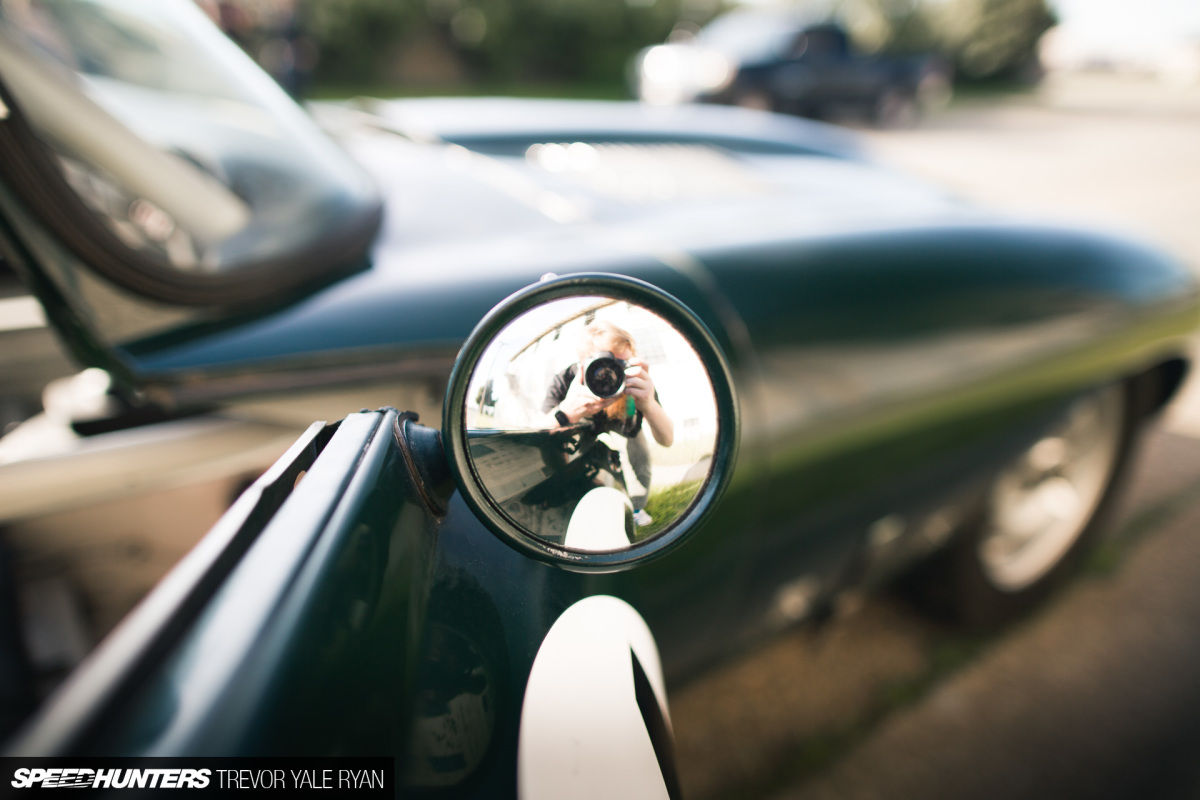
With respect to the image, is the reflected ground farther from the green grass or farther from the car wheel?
the green grass

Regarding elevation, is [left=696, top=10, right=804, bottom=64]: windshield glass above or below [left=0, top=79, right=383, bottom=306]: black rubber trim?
above

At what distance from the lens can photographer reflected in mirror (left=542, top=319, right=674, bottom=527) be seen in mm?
733

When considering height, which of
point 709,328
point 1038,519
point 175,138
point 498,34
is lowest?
point 709,328

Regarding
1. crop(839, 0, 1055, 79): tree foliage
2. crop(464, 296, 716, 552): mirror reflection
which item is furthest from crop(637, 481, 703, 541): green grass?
crop(839, 0, 1055, 79): tree foliage

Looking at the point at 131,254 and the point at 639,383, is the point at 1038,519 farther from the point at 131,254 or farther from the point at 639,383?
the point at 131,254

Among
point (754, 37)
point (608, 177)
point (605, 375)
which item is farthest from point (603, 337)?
point (754, 37)

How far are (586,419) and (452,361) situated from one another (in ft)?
2.00

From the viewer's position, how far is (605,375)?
0.74m

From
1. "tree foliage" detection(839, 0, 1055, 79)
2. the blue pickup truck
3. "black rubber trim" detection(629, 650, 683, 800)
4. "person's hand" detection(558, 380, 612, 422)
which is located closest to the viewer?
"person's hand" detection(558, 380, 612, 422)

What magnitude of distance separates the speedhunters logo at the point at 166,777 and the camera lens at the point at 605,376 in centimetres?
40

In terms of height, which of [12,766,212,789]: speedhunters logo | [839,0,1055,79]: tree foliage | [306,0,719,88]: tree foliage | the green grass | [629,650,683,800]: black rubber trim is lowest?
[12,766,212,789]: speedhunters logo

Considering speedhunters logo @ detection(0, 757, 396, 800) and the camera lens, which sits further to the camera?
the camera lens

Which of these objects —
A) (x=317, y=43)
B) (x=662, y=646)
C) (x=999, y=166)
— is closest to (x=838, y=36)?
(x=999, y=166)

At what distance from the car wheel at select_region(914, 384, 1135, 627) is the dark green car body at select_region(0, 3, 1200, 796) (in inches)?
6.2
